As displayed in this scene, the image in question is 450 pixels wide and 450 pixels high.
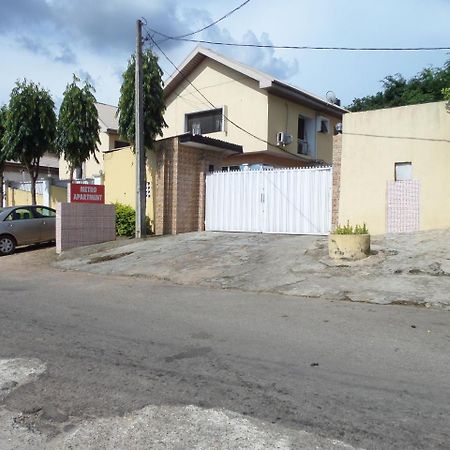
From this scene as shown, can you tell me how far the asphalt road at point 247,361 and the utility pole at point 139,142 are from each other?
25.4 ft

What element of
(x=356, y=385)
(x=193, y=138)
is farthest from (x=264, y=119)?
(x=356, y=385)

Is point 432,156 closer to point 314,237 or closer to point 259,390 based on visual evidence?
point 314,237

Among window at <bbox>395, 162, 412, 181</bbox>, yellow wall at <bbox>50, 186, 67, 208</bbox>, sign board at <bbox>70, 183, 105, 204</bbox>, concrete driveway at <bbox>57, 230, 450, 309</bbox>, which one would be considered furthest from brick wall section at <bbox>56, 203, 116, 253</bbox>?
window at <bbox>395, 162, 412, 181</bbox>

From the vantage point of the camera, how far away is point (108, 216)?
1678 cm

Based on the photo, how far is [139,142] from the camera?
16031mm

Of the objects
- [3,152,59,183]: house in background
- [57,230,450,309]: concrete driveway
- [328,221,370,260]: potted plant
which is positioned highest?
[3,152,59,183]: house in background

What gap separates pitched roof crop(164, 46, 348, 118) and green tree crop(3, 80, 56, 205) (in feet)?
23.0

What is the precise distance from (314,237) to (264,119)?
9.06 metres

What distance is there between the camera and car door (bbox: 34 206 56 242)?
17203 mm

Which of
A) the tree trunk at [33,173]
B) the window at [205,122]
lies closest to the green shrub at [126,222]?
the tree trunk at [33,173]

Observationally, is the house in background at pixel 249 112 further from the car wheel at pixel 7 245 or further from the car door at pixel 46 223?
the car wheel at pixel 7 245

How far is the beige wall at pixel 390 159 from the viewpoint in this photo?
12500 millimetres

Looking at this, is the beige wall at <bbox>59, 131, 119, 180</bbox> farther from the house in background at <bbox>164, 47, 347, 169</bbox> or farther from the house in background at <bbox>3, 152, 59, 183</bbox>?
the house in background at <bbox>164, 47, 347, 169</bbox>

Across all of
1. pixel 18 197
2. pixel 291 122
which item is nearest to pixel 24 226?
pixel 18 197
